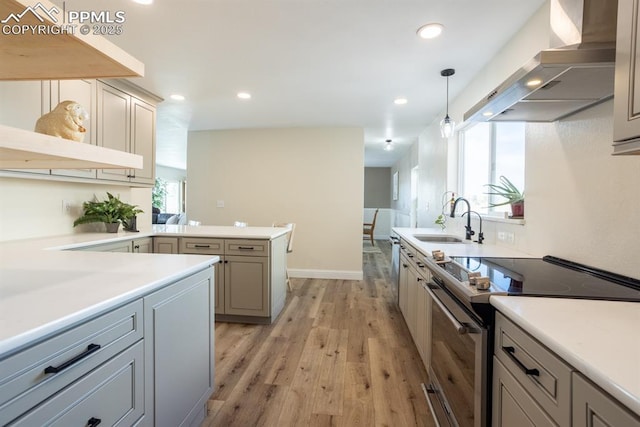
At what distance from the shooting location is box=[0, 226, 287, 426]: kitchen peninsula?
2.50ft

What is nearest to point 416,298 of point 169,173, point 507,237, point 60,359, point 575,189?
point 507,237

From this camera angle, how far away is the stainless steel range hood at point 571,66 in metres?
1.13

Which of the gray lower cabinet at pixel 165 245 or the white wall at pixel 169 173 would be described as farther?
the white wall at pixel 169 173

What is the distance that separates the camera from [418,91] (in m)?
3.34

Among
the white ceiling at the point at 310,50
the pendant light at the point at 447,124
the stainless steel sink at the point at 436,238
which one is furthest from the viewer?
the stainless steel sink at the point at 436,238

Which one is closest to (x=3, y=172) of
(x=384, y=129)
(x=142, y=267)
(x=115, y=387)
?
(x=142, y=267)

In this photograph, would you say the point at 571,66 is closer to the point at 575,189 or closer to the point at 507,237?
the point at 575,189

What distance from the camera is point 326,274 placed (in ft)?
16.6

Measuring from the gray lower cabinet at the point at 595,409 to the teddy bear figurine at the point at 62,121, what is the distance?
1673 millimetres

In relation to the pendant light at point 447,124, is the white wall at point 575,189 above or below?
below

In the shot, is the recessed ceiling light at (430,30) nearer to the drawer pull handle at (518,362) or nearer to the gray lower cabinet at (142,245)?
the drawer pull handle at (518,362)

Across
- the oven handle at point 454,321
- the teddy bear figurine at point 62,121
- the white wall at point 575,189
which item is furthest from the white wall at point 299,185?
the teddy bear figurine at point 62,121

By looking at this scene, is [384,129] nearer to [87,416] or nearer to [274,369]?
[274,369]

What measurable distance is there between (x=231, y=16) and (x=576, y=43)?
1934 millimetres
